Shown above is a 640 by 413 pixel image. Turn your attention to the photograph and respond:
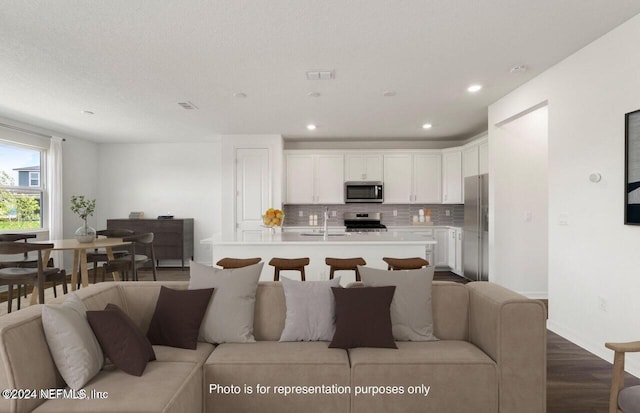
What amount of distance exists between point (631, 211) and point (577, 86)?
1307mm

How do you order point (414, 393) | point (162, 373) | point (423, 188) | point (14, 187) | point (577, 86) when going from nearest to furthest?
1. point (162, 373)
2. point (414, 393)
3. point (577, 86)
4. point (14, 187)
5. point (423, 188)

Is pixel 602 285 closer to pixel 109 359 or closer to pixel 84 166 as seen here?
pixel 109 359

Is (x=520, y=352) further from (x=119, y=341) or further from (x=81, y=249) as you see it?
(x=81, y=249)

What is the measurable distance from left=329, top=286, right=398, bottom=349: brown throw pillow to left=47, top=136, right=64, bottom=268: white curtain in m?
6.35

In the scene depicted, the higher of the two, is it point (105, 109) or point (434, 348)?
point (105, 109)

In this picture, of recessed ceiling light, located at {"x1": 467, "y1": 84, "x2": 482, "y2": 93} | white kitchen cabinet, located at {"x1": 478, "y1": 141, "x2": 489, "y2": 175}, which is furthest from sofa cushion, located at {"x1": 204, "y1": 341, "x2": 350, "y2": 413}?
white kitchen cabinet, located at {"x1": 478, "y1": 141, "x2": 489, "y2": 175}

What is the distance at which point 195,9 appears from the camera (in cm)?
256

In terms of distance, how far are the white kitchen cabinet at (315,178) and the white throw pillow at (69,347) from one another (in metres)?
5.63

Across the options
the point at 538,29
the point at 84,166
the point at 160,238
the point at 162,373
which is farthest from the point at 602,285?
the point at 84,166

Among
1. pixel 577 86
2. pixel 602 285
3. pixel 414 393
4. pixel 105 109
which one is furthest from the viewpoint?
pixel 105 109

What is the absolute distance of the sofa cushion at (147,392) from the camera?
1488 millimetres

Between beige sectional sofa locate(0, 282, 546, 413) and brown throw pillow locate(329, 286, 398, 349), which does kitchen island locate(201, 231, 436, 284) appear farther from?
beige sectional sofa locate(0, 282, 546, 413)

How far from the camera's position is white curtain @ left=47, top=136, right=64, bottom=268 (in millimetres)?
6371

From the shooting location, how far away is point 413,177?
7238 millimetres
